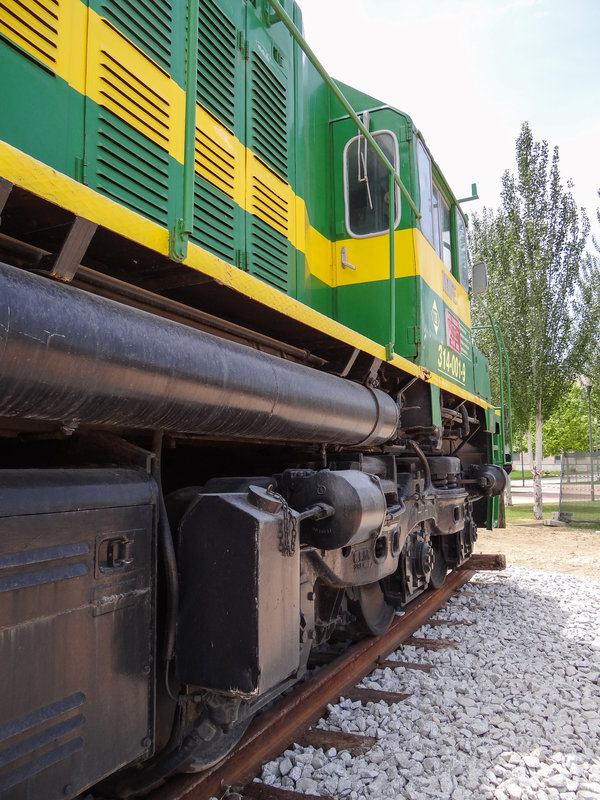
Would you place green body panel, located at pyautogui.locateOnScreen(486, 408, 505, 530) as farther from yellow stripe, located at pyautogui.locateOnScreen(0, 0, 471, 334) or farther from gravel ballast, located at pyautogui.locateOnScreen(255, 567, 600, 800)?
yellow stripe, located at pyautogui.locateOnScreen(0, 0, 471, 334)

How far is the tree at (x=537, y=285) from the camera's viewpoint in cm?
1638

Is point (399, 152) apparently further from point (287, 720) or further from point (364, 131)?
point (287, 720)

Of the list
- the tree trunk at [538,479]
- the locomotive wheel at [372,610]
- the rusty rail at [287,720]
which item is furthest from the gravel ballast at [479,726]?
the tree trunk at [538,479]

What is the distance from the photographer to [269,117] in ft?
11.9

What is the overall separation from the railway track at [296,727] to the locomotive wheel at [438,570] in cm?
123

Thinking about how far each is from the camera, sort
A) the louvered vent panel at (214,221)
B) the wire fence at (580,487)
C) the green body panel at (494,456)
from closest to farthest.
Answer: the louvered vent panel at (214,221)
the green body panel at (494,456)
the wire fence at (580,487)

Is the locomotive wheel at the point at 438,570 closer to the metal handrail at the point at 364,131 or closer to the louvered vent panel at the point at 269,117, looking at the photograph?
the metal handrail at the point at 364,131

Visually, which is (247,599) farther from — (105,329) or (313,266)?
(313,266)

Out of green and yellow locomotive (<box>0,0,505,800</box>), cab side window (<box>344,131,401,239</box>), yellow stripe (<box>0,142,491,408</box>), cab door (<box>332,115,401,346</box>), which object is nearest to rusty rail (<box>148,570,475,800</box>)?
green and yellow locomotive (<box>0,0,505,800</box>)

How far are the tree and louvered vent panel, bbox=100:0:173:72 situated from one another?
1513 centimetres

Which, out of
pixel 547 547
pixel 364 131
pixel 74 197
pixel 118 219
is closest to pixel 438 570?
pixel 364 131

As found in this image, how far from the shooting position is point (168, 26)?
272cm

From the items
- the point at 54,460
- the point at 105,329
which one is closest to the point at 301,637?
the point at 54,460

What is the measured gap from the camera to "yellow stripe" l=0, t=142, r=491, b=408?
132 cm
